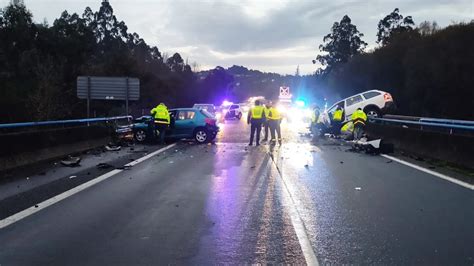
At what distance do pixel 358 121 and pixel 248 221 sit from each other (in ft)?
49.9

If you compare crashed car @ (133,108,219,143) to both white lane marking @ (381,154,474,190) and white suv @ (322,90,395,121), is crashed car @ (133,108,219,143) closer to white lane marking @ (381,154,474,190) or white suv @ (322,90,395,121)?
white lane marking @ (381,154,474,190)

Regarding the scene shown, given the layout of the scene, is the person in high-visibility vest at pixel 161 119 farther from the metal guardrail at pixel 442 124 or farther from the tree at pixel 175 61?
the tree at pixel 175 61

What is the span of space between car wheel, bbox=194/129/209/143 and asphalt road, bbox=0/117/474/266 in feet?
30.6

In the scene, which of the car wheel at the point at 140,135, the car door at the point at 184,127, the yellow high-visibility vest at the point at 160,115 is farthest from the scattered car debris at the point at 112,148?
the car door at the point at 184,127

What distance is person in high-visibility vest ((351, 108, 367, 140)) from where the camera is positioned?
824 inches

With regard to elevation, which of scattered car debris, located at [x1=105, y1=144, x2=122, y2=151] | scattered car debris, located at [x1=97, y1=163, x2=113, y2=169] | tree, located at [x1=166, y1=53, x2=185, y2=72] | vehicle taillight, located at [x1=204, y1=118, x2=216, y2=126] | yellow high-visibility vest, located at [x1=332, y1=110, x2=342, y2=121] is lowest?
scattered car debris, located at [x1=105, y1=144, x2=122, y2=151]

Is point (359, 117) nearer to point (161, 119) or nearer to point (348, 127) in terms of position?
point (348, 127)

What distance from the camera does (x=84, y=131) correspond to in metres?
17.0

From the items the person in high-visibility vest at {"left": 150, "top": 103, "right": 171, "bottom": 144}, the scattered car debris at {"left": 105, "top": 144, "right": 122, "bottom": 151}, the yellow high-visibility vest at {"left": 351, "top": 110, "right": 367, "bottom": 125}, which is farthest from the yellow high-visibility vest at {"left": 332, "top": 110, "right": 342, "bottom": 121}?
the scattered car debris at {"left": 105, "top": 144, "right": 122, "bottom": 151}

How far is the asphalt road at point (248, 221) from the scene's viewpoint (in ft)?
17.6

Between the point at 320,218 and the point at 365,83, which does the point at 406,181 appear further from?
the point at 365,83

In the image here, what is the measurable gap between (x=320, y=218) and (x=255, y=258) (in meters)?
2.03

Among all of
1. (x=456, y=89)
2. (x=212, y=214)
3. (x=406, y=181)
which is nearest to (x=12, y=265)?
(x=212, y=214)

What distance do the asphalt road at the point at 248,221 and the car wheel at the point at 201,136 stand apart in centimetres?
931
